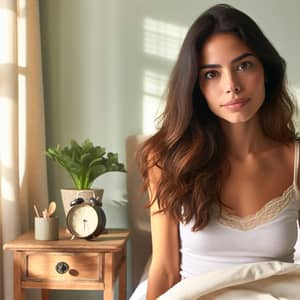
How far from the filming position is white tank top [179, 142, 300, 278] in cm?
119

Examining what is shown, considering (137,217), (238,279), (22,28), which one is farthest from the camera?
(137,217)

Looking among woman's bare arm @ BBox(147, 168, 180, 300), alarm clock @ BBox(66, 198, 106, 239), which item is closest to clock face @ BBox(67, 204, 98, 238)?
alarm clock @ BBox(66, 198, 106, 239)

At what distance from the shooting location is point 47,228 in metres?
1.84

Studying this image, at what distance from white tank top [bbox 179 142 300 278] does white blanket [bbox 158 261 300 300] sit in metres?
0.13

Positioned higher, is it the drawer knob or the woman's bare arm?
the woman's bare arm

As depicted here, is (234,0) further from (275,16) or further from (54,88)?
(54,88)

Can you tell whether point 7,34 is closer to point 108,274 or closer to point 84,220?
point 84,220

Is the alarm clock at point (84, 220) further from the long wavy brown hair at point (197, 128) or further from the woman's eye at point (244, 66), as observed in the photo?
the woman's eye at point (244, 66)

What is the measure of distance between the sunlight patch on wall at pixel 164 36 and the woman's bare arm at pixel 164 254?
115cm

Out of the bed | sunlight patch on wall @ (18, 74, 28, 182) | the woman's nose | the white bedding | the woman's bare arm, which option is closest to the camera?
the white bedding

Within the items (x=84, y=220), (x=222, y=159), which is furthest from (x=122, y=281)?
(x=222, y=159)

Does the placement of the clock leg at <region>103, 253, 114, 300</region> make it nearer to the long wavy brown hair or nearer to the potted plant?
the potted plant

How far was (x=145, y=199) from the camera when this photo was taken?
86.7 inches

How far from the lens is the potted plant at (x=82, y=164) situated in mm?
1965
